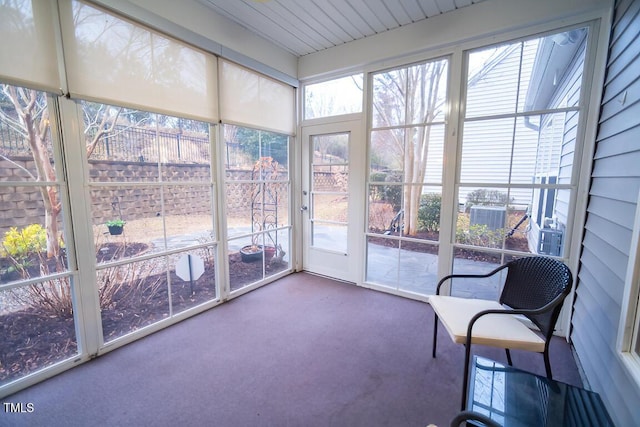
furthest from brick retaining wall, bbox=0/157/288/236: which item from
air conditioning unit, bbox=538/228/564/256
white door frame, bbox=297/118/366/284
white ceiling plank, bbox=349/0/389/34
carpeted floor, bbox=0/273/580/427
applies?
air conditioning unit, bbox=538/228/564/256

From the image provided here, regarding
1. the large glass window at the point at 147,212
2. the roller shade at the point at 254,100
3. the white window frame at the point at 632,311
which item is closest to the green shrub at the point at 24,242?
the large glass window at the point at 147,212

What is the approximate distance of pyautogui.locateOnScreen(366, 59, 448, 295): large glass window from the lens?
2.72 m

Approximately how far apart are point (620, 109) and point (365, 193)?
2.03 metres

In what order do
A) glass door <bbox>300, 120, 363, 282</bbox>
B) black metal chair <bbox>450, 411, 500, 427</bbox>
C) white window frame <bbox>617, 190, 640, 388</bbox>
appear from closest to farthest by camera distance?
1. black metal chair <bbox>450, 411, 500, 427</bbox>
2. white window frame <bbox>617, 190, 640, 388</bbox>
3. glass door <bbox>300, 120, 363, 282</bbox>

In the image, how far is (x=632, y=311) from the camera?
1.26m

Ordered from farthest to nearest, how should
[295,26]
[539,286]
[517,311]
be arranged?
1. [295,26]
2. [539,286]
3. [517,311]

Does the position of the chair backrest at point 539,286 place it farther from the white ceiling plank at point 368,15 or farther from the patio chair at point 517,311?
the white ceiling plank at point 368,15

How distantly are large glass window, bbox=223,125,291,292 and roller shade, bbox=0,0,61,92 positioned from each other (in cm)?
126

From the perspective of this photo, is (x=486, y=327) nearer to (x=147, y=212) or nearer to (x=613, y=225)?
(x=613, y=225)

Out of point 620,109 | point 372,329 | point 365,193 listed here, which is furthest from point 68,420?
point 620,109

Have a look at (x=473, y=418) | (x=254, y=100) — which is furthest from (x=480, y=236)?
(x=254, y=100)

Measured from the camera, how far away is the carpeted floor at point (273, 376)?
1.49 metres

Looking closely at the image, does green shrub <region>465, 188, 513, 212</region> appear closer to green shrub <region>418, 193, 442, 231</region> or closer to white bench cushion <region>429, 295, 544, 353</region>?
green shrub <region>418, 193, 442, 231</region>

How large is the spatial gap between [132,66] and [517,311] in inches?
116
